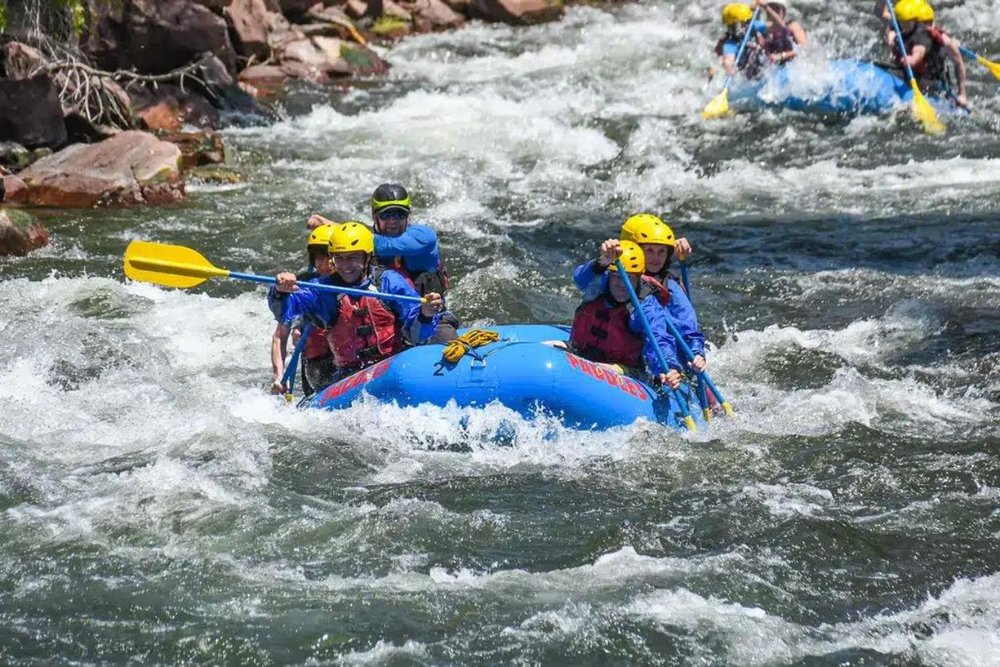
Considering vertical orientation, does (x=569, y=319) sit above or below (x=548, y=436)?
below

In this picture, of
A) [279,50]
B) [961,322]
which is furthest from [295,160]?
[961,322]

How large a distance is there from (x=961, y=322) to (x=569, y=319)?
2565 millimetres

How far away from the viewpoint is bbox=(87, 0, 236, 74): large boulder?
15.0 meters

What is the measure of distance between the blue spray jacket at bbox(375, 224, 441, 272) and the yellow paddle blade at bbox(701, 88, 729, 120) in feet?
22.8

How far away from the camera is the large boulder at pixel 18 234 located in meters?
10.6

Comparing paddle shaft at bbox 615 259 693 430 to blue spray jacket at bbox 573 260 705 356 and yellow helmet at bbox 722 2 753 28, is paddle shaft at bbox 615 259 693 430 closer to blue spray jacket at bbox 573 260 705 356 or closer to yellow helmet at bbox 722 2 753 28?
blue spray jacket at bbox 573 260 705 356

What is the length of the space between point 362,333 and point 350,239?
1.99 ft

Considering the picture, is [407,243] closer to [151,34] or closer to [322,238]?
[322,238]

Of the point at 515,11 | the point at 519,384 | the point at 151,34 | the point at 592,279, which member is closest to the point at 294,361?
the point at 519,384

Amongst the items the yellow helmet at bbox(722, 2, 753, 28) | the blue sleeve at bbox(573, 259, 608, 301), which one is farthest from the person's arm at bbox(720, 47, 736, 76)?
the blue sleeve at bbox(573, 259, 608, 301)

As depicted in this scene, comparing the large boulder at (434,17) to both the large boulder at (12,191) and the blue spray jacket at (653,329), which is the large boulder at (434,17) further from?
the blue spray jacket at (653,329)

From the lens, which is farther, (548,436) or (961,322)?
(961,322)

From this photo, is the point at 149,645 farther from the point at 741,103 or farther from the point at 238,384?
the point at 741,103

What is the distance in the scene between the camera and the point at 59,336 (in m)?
8.88
